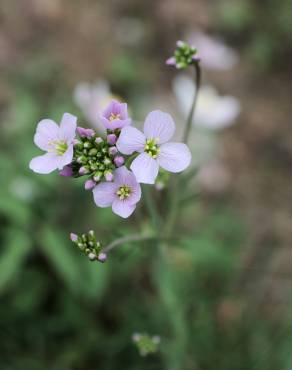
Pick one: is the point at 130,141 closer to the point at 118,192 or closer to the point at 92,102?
the point at 118,192

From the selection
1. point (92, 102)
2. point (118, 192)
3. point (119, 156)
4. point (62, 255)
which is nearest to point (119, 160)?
point (119, 156)

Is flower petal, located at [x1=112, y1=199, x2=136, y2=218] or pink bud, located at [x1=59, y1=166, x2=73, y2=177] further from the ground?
pink bud, located at [x1=59, y1=166, x2=73, y2=177]

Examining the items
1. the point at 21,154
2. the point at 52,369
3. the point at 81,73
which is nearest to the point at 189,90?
the point at 21,154

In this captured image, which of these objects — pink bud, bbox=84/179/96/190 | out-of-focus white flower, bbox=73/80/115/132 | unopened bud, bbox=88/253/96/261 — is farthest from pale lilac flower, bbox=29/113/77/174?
out-of-focus white flower, bbox=73/80/115/132

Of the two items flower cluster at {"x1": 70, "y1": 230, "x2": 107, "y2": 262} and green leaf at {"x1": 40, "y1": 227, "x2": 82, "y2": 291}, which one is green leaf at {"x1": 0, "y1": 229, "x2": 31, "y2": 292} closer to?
green leaf at {"x1": 40, "y1": 227, "x2": 82, "y2": 291}

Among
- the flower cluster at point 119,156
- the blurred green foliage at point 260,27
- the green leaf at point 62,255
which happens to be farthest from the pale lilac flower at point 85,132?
the blurred green foliage at point 260,27
